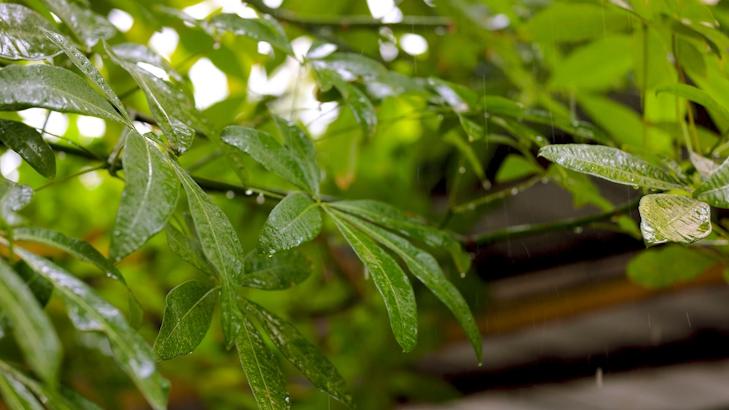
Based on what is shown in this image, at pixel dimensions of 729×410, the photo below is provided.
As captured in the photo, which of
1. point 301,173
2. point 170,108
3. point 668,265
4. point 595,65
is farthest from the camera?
point 595,65

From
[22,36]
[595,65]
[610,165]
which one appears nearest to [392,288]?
[610,165]

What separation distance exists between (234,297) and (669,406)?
2.00 m

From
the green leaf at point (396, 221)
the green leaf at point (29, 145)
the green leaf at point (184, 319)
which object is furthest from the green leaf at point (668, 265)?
the green leaf at point (29, 145)

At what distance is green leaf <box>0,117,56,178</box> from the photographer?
53 cm

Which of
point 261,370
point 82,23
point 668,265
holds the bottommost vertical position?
point 668,265

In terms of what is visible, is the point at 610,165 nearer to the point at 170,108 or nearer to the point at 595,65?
the point at 170,108

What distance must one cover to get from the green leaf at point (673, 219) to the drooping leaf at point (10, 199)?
37cm

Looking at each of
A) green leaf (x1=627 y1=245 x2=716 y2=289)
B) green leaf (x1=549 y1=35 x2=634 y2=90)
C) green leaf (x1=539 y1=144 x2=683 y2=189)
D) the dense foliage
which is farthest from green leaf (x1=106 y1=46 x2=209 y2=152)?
green leaf (x1=549 y1=35 x2=634 y2=90)

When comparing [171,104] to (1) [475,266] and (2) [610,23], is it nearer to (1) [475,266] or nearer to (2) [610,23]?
(2) [610,23]

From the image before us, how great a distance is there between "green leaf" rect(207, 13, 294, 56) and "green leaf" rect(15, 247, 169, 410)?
36cm

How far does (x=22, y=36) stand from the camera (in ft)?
1.74

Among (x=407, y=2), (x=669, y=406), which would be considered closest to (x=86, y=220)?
(x=407, y=2)

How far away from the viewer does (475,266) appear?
1.95m

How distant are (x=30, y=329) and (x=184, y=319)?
22cm
